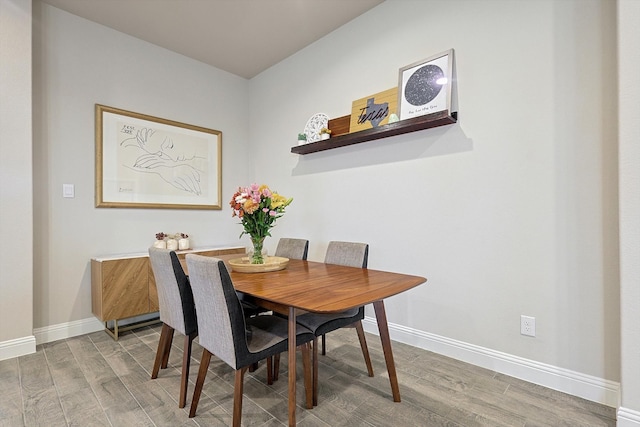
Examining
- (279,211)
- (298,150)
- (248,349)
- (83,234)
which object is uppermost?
(298,150)

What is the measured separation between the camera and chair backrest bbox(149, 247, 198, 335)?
5.53 ft

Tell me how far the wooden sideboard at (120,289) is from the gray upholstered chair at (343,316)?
1668 millimetres

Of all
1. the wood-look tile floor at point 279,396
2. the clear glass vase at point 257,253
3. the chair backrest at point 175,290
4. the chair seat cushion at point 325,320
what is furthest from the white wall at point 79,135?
the chair seat cushion at point 325,320

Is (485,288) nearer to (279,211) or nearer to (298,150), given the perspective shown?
(279,211)

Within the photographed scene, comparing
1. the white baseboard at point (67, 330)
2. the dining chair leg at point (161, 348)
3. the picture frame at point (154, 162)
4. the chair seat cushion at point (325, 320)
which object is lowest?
the white baseboard at point (67, 330)

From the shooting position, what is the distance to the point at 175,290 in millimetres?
1727

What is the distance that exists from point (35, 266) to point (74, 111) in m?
1.38

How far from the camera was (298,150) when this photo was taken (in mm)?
3244

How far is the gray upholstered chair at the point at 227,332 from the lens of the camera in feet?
4.39

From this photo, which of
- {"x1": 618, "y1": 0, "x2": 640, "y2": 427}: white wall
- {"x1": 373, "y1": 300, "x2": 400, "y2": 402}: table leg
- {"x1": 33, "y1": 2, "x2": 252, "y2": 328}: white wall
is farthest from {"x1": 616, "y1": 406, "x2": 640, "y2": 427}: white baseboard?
{"x1": 33, "y1": 2, "x2": 252, "y2": 328}: white wall

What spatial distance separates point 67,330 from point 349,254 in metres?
2.56

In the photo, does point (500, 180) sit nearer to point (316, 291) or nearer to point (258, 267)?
point (316, 291)

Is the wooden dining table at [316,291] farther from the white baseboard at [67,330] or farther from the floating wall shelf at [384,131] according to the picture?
the white baseboard at [67,330]

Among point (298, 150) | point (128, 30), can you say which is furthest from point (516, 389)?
point (128, 30)
